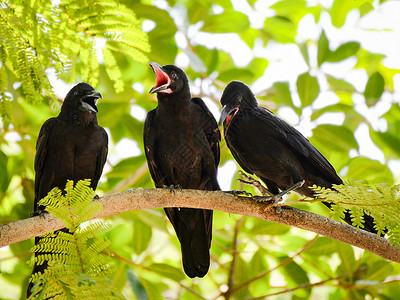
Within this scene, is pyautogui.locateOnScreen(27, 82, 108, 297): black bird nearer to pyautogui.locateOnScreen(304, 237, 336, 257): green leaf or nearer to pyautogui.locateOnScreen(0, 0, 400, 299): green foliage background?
pyautogui.locateOnScreen(0, 0, 400, 299): green foliage background

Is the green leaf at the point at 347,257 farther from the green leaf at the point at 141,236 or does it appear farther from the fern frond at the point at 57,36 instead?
the fern frond at the point at 57,36

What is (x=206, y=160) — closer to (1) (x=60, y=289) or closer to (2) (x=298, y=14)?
(1) (x=60, y=289)

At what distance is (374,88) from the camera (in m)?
4.78

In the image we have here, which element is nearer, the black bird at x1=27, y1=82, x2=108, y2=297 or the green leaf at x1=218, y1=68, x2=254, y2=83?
the black bird at x1=27, y1=82, x2=108, y2=297

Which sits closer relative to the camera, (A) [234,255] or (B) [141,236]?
(B) [141,236]

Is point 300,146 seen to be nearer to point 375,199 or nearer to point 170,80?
point 170,80

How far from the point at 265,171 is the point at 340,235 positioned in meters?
0.97

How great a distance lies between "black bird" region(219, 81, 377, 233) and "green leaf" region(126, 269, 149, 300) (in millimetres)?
1450

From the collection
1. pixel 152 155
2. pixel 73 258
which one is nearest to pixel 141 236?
pixel 152 155

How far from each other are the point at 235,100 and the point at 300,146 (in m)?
0.73

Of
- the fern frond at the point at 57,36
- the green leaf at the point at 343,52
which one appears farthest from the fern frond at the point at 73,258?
the green leaf at the point at 343,52

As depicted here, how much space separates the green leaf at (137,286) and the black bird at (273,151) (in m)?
1.45

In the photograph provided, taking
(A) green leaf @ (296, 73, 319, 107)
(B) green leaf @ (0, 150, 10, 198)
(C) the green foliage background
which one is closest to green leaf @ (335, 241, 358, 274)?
(C) the green foliage background

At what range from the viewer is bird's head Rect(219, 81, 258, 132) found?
13.6ft
